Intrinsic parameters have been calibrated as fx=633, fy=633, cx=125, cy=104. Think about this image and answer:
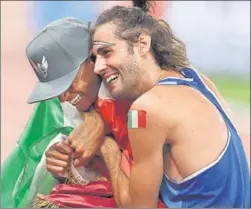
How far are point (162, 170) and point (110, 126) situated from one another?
0.24 meters

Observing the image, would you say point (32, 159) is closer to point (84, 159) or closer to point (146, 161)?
point (84, 159)

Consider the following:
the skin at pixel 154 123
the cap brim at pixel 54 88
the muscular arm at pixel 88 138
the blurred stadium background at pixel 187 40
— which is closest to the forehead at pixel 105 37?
the skin at pixel 154 123

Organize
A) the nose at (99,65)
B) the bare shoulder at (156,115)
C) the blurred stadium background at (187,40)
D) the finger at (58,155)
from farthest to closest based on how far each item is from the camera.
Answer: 1. the blurred stadium background at (187,40)
2. the finger at (58,155)
3. the nose at (99,65)
4. the bare shoulder at (156,115)

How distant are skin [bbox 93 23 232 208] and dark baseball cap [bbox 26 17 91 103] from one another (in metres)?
0.07

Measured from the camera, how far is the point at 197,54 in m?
2.59

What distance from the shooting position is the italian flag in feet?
5.27

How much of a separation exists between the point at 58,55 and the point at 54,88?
0.30 ft

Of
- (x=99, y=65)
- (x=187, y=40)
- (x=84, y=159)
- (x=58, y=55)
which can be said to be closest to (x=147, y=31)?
(x=99, y=65)

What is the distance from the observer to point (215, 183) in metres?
1.63

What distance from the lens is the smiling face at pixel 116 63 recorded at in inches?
66.2

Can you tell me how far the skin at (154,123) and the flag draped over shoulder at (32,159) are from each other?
254 millimetres

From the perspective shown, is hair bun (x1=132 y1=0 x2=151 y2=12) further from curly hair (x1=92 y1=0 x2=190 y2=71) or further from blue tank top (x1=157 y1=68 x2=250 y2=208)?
blue tank top (x1=157 y1=68 x2=250 y2=208)

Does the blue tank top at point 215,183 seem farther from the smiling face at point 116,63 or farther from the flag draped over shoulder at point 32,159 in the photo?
the flag draped over shoulder at point 32,159

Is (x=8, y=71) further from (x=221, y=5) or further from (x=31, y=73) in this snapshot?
(x=221, y=5)
